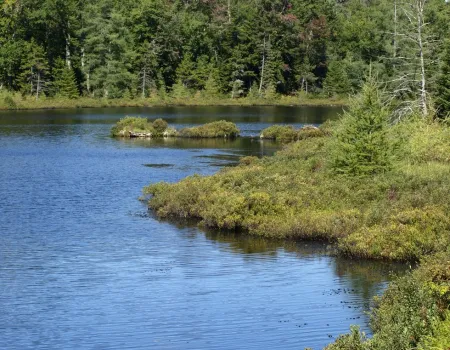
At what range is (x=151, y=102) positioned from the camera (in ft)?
465

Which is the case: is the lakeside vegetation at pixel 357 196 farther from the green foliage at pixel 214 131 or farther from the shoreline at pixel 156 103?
the shoreline at pixel 156 103

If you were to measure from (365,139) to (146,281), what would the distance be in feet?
52.9

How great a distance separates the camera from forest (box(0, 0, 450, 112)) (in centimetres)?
13550

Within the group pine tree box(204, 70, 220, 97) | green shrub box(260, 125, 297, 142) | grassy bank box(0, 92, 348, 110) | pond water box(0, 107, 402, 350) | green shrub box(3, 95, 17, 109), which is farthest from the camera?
pine tree box(204, 70, 220, 97)

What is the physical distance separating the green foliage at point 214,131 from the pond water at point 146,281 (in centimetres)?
3427

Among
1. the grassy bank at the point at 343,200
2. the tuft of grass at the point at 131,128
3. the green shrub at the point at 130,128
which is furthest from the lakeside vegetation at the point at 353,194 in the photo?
the green shrub at the point at 130,128

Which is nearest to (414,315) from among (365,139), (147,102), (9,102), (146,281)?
(146,281)

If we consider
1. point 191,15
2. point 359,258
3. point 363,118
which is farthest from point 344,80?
point 359,258

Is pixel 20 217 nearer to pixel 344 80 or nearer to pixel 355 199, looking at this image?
pixel 355 199

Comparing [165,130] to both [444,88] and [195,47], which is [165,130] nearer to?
[444,88]

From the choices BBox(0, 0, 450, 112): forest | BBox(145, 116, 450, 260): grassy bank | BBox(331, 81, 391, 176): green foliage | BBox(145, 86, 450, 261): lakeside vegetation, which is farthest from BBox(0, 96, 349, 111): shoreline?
BBox(331, 81, 391, 176): green foliage

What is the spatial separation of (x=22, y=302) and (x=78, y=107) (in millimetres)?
111193

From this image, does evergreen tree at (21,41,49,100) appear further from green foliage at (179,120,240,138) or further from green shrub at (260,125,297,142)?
green shrub at (260,125,297,142)

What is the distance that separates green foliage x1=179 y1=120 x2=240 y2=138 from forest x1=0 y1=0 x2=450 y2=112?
46.9m
